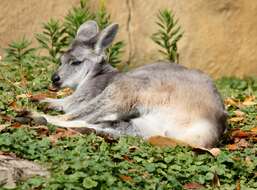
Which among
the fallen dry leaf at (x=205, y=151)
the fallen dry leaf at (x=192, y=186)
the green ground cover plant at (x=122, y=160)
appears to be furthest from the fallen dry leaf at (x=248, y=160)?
the fallen dry leaf at (x=192, y=186)

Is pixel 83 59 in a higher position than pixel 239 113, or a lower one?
higher

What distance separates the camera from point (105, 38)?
895 centimetres

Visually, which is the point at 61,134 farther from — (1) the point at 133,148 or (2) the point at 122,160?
(2) the point at 122,160

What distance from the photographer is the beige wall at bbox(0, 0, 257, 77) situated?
491 inches

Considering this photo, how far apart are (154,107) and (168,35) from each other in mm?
4095

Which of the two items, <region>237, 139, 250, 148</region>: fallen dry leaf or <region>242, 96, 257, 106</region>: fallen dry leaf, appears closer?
<region>237, 139, 250, 148</region>: fallen dry leaf

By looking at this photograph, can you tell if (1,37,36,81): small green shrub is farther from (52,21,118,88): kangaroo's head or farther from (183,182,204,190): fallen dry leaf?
(183,182,204,190): fallen dry leaf

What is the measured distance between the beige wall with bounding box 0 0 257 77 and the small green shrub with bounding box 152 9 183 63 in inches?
16.1

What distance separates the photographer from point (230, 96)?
1041 cm

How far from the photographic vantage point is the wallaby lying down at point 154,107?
759 cm

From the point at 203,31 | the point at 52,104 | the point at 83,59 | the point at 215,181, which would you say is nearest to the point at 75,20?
the point at 83,59

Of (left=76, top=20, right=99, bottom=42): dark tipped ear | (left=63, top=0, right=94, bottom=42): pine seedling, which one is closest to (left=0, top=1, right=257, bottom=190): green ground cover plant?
(left=76, top=20, right=99, bottom=42): dark tipped ear

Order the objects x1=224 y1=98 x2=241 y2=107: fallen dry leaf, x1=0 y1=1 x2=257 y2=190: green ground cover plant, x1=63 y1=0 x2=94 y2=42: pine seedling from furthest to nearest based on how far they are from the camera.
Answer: x1=63 y1=0 x2=94 y2=42: pine seedling
x1=224 y1=98 x2=241 y2=107: fallen dry leaf
x1=0 y1=1 x2=257 y2=190: green ground cover plant

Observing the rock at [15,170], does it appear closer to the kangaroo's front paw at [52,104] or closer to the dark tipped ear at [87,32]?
the kangaroo's front paw at [52,104]
